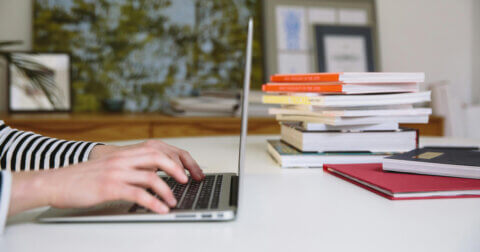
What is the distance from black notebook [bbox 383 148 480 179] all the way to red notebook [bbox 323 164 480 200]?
1cm

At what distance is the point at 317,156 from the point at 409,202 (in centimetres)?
30

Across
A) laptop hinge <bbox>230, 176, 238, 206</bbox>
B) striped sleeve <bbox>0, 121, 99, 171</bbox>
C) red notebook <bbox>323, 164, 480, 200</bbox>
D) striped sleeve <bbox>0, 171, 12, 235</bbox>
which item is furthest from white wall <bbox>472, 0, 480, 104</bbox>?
striped sleeve <bbox>0, 171, 12, 235</bbox>

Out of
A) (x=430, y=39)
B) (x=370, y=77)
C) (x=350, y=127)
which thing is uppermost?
(x=430, y=39)

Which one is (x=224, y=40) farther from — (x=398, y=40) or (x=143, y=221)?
(x=143, y=221)

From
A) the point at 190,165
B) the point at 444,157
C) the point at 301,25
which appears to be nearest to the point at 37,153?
the point at 190,165

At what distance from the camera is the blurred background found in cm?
235

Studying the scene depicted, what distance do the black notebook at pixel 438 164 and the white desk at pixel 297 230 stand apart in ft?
0.32

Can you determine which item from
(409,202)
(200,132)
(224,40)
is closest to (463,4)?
(224,40)

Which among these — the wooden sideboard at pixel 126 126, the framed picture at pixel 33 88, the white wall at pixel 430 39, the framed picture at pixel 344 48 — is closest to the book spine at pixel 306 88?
the wooden sideboard at pixel 126 126

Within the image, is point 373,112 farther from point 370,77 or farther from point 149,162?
point 149,162

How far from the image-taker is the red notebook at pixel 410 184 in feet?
2.01

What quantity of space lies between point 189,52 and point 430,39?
1.87 metres

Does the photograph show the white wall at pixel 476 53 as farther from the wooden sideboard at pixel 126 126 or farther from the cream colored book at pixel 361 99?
the cream colored book at pixel 361 99

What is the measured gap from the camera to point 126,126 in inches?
82.2
